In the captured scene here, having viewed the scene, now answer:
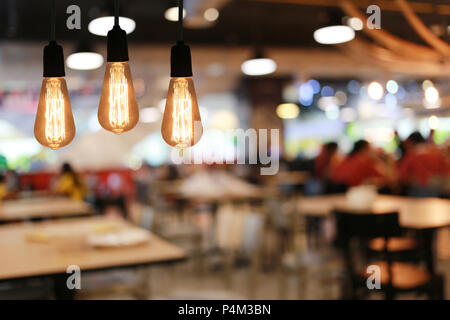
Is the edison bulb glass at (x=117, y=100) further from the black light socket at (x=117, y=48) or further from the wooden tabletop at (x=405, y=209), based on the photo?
the wooden tabletop at (x=405, y=209)

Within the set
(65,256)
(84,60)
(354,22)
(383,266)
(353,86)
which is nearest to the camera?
(65,256)

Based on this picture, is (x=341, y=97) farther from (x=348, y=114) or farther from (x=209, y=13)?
(x=209, y=13)

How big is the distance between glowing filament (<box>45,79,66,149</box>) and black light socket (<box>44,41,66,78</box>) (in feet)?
0.17

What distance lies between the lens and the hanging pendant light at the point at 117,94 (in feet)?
3.63

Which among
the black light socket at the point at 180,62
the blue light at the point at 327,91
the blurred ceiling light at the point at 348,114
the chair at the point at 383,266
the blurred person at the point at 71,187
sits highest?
the blue light at the point at 327,91

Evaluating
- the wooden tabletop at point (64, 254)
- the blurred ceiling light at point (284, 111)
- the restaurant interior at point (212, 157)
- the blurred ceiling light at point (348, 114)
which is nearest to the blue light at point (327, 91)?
the restaurant interior at point (212, 157)

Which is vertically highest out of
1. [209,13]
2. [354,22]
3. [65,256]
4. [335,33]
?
[209,13]

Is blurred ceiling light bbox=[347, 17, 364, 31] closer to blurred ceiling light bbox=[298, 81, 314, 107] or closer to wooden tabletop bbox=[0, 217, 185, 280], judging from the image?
wooden tabletop bbox=[0, 217, 185, 280]

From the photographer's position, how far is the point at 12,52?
8.40 metres

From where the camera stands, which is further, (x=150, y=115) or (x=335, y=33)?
(x=150, y=115)

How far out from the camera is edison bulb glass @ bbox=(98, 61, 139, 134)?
43.5 inches

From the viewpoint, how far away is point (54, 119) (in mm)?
1142

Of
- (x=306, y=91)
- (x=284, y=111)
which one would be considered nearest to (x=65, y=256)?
(x=284, y=111)

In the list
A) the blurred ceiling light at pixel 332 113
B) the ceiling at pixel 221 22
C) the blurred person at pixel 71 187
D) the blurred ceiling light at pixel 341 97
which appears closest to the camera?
the blurred person at pixel 71 187
